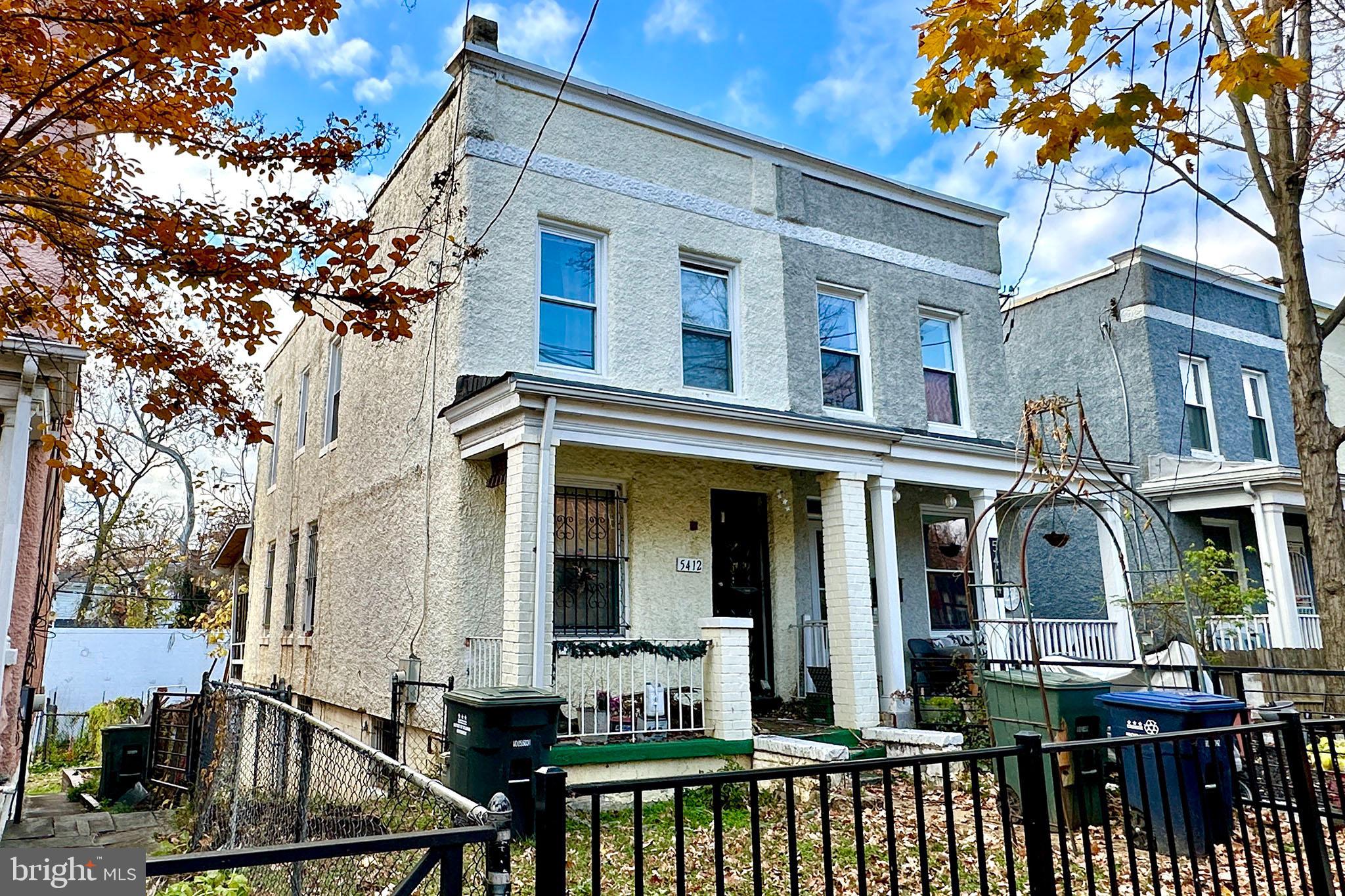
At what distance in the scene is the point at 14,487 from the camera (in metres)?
6.71

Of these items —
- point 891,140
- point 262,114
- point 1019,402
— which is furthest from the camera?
point 1019,402

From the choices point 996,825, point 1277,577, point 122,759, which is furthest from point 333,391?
point 1277,577

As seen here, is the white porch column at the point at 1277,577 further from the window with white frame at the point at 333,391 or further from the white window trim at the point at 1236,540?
the window with white frame at the point at 333,391

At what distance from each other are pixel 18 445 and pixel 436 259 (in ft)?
15.7

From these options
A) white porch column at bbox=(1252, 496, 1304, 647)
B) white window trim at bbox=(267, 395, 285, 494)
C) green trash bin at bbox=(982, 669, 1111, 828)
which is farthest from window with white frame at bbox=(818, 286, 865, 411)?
white window trim at bbox=(267, 395, 285, 494)

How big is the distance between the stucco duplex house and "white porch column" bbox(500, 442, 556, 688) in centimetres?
986

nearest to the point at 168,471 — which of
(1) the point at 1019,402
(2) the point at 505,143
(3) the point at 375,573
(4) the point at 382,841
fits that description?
(3) the point at 375,573

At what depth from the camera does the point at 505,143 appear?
10.2 meters

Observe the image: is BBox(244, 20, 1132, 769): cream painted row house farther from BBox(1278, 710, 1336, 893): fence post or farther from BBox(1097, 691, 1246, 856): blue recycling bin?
BBox(1278, 710, 1336, 893): fence post

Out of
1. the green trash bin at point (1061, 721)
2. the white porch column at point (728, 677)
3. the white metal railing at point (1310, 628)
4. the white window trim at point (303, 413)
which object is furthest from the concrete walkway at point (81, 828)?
the white metal railing at point (1310, 628)

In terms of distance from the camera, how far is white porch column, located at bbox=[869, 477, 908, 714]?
10234 millimetres

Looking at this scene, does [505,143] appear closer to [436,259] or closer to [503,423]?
[436,259]

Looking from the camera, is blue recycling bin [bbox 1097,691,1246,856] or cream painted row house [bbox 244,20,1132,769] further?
cream painted row house [bbox 244,20,1132,769]

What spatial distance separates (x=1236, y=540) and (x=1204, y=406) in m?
2.42
